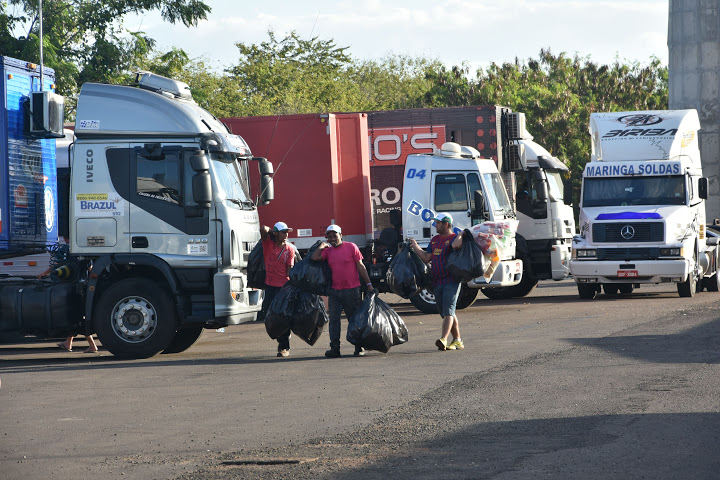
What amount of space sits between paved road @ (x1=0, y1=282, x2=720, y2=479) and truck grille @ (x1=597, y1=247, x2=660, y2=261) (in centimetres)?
602

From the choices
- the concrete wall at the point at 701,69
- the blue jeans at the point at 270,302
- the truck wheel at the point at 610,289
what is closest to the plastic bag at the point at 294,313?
the blue jeans at the point at 270,302

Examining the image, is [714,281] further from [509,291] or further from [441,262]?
[441,262]

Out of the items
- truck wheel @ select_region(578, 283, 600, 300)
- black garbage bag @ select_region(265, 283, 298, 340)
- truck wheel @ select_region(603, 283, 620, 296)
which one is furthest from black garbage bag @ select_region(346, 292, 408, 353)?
truck wheel @ select_region(603, 283, 620, 296)

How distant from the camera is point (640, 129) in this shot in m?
22.1

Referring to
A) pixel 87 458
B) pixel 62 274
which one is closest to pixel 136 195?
pixel 62 274

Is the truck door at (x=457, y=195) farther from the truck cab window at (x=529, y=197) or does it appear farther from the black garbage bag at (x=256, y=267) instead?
the black garbage bag at (x=256, y=267)

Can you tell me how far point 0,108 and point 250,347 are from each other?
15.4ft

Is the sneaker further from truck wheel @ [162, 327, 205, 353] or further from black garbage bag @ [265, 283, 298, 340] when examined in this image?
truck wheel @ [162, 327, 205, 353]

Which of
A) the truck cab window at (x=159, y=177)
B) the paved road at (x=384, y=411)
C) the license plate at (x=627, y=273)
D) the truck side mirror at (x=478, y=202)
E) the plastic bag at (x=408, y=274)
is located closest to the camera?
the paved road at (x=384, y=411)

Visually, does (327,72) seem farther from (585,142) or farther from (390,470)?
(390,470)

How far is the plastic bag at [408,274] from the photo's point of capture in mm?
13609

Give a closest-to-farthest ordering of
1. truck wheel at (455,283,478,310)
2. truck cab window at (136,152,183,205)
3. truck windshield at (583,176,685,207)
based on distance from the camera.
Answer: truck cab window at (136,152,183,205) < truck wheel at (455,283,478,310) < truck windshield at (583,176,685,207)

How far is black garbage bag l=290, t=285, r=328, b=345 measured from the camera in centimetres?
1305

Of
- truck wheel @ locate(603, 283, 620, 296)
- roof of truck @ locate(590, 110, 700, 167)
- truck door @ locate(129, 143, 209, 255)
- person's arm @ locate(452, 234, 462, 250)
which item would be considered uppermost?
roof of truck @ locate(590, 110, 700, 167)
